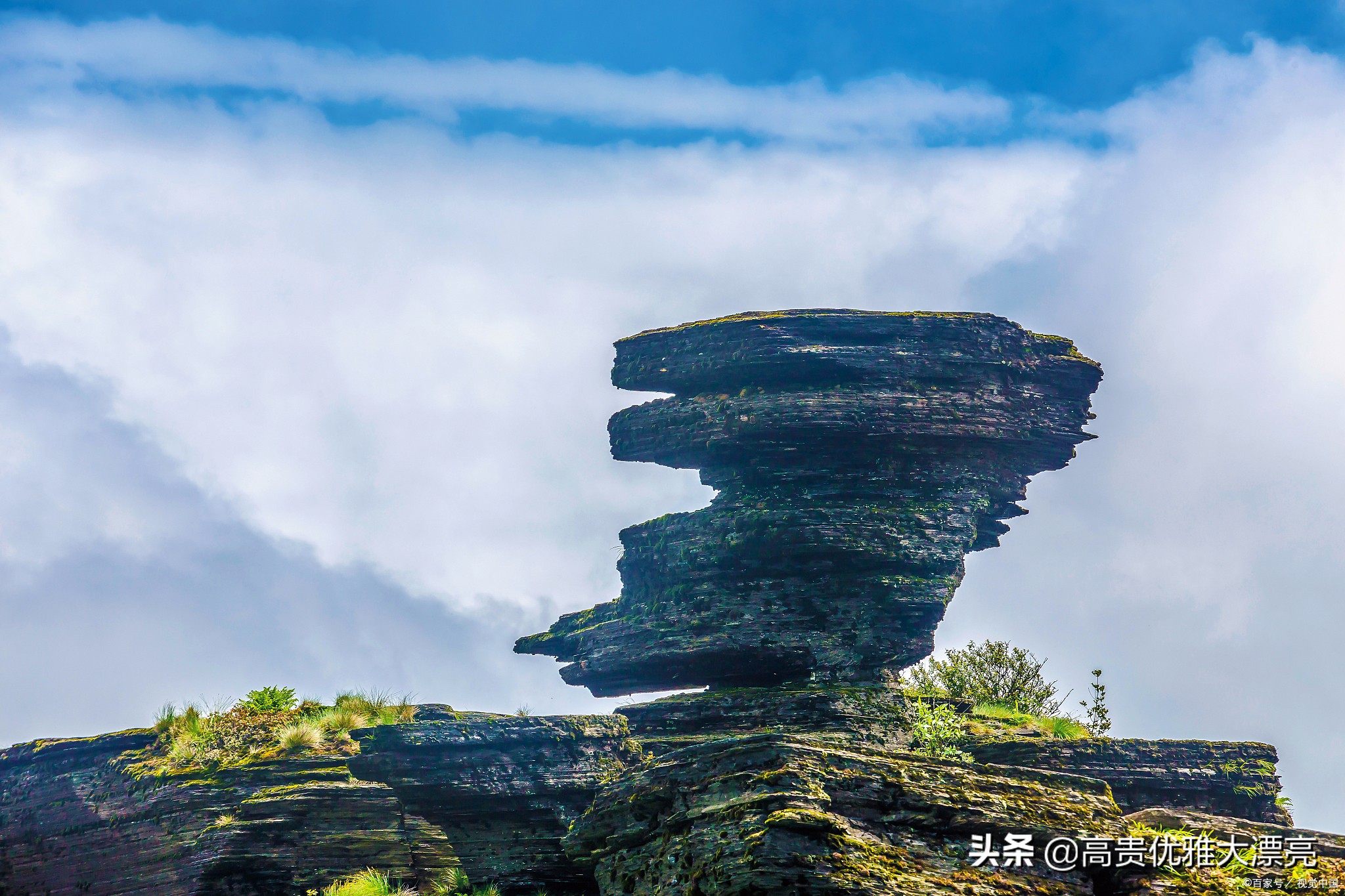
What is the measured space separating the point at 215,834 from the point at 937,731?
20.9 m

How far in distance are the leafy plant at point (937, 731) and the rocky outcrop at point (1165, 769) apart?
0.58 m

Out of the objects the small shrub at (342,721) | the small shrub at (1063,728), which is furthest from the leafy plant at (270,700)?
the small shrub at (1063,728)

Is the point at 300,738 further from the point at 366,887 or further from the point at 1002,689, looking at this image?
the point at 1002,689

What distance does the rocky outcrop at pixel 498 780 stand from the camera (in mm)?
31312

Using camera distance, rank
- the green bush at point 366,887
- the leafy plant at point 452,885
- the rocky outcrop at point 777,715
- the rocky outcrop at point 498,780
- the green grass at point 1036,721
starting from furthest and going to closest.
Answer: the green grass at point 1036,721 < the rocky outcrop at point 777,715 < the rocky outcrop at point 498,780 < the leafy plant at point 452,885 < the green bush at point 366,887

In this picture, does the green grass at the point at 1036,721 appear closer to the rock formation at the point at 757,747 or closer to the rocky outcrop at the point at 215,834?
the rock formation at the point at 757,747

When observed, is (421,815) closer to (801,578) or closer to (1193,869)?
(801,578)

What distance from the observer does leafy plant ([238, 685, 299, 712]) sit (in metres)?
35.3

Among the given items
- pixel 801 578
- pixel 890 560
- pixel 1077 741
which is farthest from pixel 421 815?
pixel 1077 741

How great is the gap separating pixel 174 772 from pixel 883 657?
862 inches

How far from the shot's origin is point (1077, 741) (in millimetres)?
33781

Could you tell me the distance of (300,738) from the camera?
32.6 metres

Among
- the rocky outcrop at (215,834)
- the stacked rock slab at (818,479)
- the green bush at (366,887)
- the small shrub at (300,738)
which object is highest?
the stacked rock slab at (818,479)

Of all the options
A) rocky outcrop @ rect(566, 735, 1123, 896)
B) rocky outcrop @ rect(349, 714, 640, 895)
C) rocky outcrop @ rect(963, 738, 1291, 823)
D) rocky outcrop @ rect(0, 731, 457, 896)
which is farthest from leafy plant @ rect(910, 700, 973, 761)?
rocky outcrop @ rect(0, 731, 457, 896)
